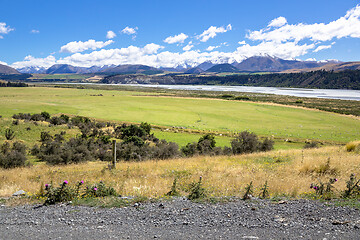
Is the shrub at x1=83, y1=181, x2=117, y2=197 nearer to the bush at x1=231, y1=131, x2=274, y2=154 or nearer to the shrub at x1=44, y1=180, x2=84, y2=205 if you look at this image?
the shrub at x1=44, y1=180, x2=84, y2=205

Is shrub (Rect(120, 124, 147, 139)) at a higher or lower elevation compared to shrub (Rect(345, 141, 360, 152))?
lower

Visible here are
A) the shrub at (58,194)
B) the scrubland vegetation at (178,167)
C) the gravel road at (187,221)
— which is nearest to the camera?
the gravel road at (187,221)

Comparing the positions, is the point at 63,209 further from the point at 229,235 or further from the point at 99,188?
the point at 229,235

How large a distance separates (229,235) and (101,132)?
3395 centimetres

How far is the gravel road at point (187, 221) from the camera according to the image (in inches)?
227

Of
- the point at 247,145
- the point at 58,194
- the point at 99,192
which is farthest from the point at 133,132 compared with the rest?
the point at 58,194

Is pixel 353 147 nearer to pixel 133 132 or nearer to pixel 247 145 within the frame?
pixel 247 145

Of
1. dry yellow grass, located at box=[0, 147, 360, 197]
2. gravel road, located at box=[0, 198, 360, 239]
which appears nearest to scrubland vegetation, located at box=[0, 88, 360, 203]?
dry yellow grass, located at box=[0, 147, 360, 197]

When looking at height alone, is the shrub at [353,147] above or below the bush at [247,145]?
above

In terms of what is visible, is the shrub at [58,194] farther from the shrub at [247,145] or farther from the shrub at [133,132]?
the shrub at [133,132]

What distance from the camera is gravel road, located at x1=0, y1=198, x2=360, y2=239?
5.77 metres

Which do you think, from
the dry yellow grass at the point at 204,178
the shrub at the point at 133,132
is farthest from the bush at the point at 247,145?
the shrub at the point at 133,132

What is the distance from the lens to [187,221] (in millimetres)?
6480

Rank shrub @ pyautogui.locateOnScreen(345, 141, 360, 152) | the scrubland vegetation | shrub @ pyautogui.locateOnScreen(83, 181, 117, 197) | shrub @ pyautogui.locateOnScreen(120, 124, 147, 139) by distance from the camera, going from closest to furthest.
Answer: shrub @ pyautogui.locateOnScreen(83, 181, 117, 197) → the scrubland vegetation → shrub @ pyautogui.locateOnScreen(345, 141, 360, 152) → shrub @ pyautogui.locateOnScreen(120, 124, 147, 139)
